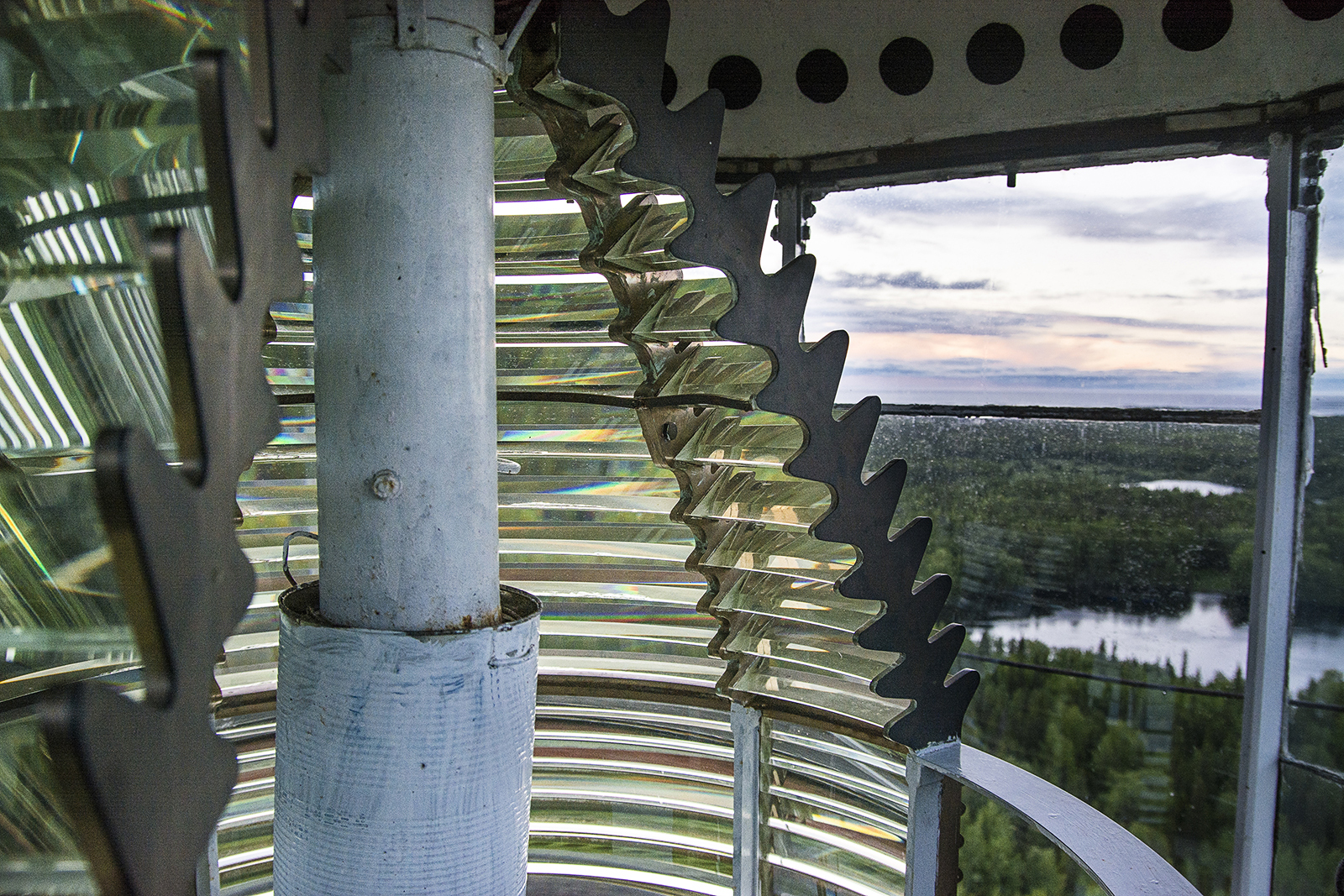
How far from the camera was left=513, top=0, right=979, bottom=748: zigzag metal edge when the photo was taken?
234cm

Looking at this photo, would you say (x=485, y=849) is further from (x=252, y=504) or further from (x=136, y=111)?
(x=252, y=504)

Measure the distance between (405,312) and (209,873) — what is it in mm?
3440

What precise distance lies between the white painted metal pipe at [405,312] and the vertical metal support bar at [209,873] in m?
2.91

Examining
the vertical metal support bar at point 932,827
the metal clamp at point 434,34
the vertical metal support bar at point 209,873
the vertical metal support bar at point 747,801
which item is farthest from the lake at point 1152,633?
the metal clamp at point 434,34

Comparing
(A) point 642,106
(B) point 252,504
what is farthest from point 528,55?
(B) point 252,504

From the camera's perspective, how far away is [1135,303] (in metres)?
6.18

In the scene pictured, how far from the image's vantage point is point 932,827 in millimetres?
3615

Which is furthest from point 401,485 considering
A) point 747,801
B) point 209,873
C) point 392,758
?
point 209,873

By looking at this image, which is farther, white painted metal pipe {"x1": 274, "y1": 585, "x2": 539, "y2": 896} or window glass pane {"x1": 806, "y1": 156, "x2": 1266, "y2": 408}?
window glass pane {"x1": 806, "y1": 156, "x2": 1266, "y2": 408}

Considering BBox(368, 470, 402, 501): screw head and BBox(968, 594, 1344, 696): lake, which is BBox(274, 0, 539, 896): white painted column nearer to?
BBox(368, 470, 402, 501): screw head

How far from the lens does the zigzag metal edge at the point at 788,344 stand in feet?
7.68

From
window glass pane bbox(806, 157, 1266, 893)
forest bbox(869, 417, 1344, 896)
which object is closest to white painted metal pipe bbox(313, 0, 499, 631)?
window glass pane bbox(806, 157, 1266, 893)

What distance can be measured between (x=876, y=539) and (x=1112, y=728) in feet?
18.2

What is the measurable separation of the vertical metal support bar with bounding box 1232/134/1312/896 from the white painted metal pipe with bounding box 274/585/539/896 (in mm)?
2953
